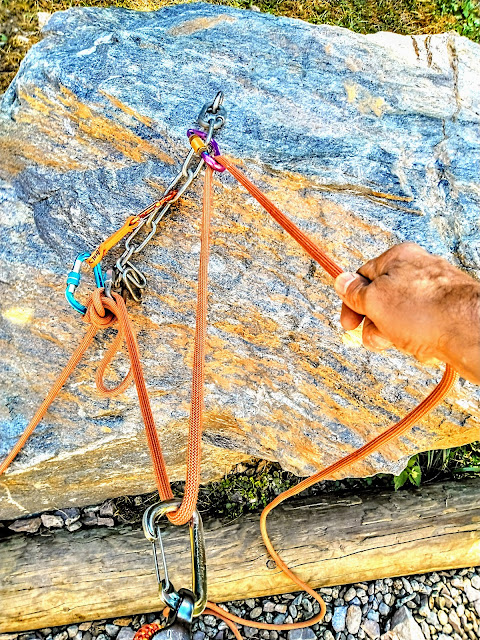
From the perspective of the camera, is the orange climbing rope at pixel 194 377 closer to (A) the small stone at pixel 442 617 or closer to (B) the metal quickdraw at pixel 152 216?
(B) the metal quickdraw at pixel 152 216

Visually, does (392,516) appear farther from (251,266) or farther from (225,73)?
(225,73)

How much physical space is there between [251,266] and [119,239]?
1.72ft

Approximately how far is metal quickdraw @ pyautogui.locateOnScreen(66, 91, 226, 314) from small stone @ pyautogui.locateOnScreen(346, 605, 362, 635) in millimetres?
1914

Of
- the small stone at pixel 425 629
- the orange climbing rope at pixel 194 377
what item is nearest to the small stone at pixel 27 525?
the orange climbing rope at pixel 194 377

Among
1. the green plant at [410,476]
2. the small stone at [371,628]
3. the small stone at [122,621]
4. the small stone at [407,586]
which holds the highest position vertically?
the green plant at [410,476]

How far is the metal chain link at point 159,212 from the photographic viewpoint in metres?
2.09

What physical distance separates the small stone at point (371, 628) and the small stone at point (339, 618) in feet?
0.32

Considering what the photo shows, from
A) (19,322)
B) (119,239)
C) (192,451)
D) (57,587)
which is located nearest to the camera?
(192,451)

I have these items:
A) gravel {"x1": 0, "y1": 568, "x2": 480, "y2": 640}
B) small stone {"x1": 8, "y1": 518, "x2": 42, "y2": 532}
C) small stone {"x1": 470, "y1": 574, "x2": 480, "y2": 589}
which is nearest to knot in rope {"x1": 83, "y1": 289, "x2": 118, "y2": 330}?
small stone {"x1": 8, "y1": 518, "x2": 42, "y2": 532}

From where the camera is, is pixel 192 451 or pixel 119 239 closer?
pixel 192 451

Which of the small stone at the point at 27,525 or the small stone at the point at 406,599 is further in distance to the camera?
the small stone at the point at 27,525

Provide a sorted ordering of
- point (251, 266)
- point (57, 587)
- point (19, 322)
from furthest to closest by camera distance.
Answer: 1. point (57, 587)
2. point (19, 322)
3. point (251, 266)

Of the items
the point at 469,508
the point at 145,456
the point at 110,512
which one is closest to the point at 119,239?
the point at 145,456

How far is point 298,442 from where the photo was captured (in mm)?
2559
